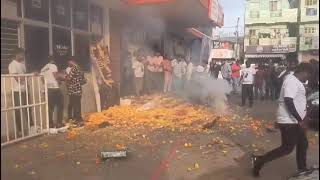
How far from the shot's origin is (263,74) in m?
11.6

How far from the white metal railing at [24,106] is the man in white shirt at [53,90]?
23 centimetres

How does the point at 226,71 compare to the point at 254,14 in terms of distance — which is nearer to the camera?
the point at 254,14

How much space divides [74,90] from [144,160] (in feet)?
10.5

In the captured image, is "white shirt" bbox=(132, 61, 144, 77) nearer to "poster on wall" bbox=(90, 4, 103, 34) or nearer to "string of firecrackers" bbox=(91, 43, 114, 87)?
"poster on wall" bbox=(90, 4, 103, 34)

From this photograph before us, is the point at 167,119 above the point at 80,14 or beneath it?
beneath

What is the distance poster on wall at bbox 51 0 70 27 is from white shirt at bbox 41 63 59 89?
3.96 ft

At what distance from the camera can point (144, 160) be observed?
19.8 feet

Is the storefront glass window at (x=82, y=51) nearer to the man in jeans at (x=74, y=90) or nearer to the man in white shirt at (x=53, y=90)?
the man in jeans at (x=74, y=90)

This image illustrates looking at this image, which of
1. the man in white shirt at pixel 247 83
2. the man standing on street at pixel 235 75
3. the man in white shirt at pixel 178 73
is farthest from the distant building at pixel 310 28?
the man in white shirt at pixel 178 73

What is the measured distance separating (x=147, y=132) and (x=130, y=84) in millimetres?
5560

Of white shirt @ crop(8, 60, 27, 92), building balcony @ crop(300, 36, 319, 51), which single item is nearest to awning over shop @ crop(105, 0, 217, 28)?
white shirt @ crop(8, 60, 27, 92)

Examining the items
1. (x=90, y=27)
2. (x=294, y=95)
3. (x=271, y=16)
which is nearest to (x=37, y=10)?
(x=90, y=27)

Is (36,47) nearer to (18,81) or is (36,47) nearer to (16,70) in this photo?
(16,70)

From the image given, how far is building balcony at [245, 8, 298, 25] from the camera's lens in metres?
4.40
